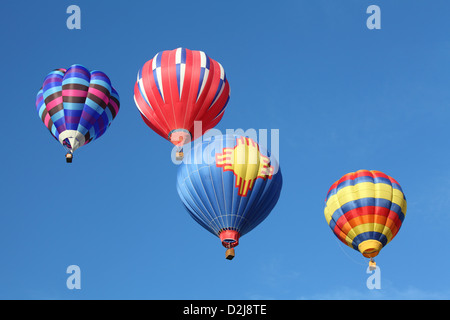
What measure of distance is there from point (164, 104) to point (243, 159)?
3388 mm

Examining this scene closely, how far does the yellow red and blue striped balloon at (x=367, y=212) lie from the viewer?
1154 inches

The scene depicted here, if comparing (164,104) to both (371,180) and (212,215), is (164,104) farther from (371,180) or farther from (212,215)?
(371,180)

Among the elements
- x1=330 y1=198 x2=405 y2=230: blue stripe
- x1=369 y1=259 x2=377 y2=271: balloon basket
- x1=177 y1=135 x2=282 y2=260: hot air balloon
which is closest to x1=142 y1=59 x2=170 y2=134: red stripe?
x1=177 y1=135 x2=282 y2=260: hot air balloon

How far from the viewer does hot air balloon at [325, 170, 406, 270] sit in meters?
29.3

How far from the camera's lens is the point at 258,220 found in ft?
93.7

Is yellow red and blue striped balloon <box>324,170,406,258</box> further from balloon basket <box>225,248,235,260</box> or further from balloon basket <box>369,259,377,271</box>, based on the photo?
balloon basket <box>225,248,235,260</box>

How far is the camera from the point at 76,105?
30391 millimetres

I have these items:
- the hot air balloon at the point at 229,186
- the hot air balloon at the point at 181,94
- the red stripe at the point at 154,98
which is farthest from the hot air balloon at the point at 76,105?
the hot air balloon at the point at 229,186

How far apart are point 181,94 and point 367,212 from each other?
714cm

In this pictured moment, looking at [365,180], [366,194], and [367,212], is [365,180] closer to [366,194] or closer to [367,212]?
[366,194]

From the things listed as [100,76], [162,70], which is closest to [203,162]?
[162,70]

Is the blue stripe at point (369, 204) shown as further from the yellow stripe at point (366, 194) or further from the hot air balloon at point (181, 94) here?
the hot air balloon at point (181, 94)

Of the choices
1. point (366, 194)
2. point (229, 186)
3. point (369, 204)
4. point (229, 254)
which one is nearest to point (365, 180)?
point (366, 194)

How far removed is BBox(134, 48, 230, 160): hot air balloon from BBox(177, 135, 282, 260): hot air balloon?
1127 mm
